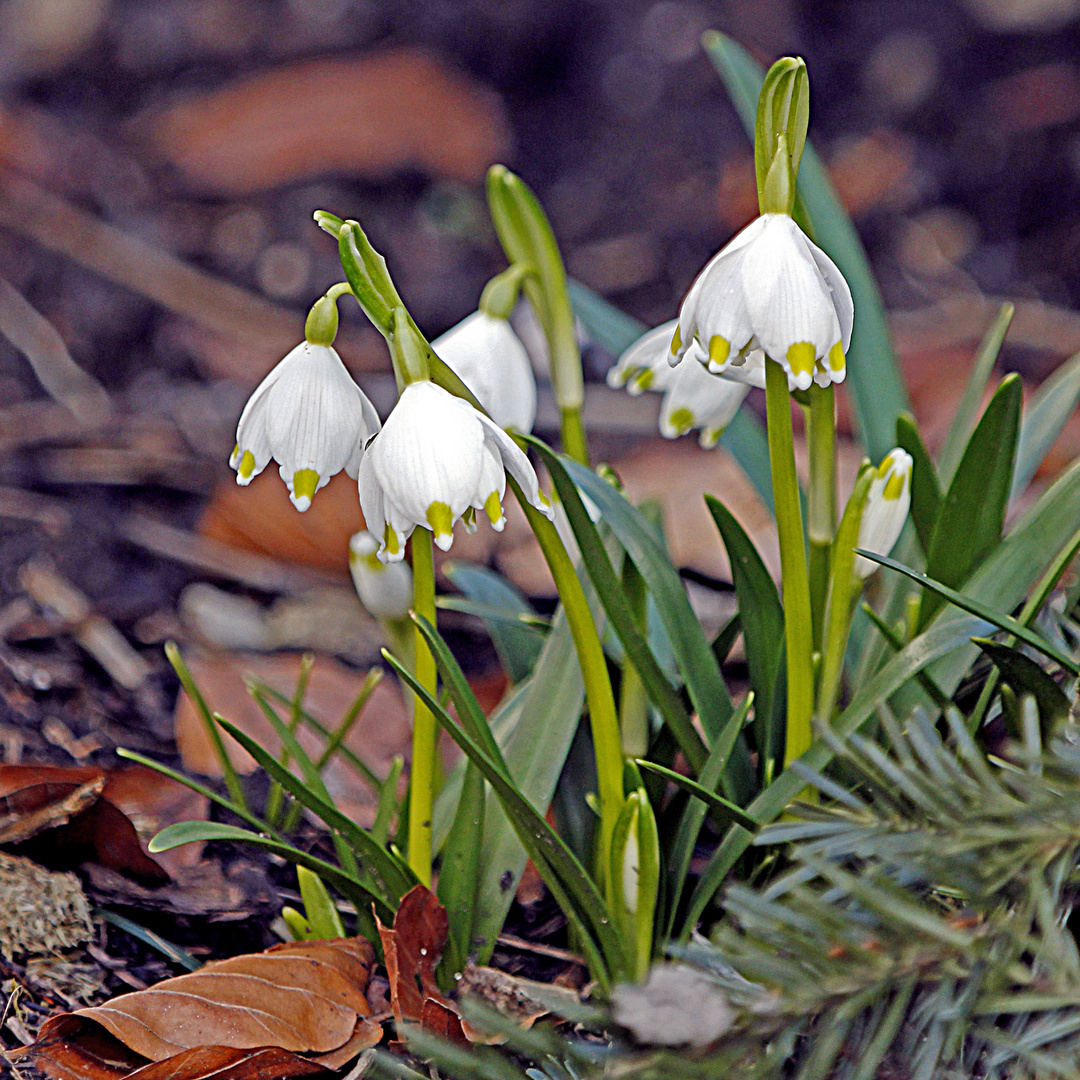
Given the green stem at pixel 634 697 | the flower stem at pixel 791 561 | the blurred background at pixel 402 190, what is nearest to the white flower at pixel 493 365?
the green stem at pixel 634 697

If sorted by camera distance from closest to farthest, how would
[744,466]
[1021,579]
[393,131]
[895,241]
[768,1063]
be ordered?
[768,1063] → [1021,579] → [744,466] → [895,241] → [393,131]

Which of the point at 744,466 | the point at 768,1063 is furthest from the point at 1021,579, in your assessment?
the point at 768,1063

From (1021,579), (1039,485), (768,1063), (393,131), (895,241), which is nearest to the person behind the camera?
(768,1063)

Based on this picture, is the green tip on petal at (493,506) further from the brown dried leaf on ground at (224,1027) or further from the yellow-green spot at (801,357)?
the brown dried leaf on ground at (224,1027)

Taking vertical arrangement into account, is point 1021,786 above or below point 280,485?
above

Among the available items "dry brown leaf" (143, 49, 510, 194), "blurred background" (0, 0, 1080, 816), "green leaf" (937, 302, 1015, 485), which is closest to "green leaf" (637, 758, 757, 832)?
"green leaf" (937, 302, 1015, 485)

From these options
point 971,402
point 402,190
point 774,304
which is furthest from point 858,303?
point 402,190

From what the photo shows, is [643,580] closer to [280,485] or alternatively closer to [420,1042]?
[420,1042]
